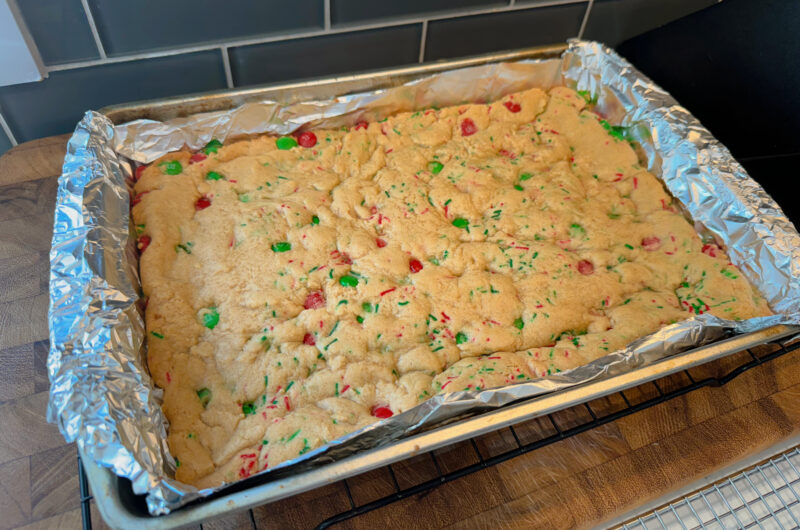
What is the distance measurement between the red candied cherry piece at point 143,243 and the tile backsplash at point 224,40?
0.57m

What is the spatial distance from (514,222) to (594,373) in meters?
0.52

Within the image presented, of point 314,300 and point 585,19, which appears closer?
point 314,300

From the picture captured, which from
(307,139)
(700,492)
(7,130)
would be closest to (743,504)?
(700,492)

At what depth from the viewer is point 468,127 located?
1.69 meters

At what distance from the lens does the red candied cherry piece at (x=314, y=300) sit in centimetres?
130

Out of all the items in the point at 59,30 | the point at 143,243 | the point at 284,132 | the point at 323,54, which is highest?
the point at 59,30

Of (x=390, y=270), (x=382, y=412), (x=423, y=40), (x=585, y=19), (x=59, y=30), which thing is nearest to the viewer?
(x=382, y=412)

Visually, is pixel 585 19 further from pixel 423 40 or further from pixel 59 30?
pixel 59 30

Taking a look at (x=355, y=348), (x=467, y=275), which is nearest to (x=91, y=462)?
(x=355, y=348)

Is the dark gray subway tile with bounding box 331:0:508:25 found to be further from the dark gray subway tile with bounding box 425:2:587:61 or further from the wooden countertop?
the wooden countertop

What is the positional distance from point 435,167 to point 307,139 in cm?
38

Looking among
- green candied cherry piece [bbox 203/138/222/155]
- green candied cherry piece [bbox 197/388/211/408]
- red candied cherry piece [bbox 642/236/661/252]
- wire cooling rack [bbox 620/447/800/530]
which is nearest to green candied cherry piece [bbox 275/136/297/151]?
green candied cherry piece [bbox 203/138/222/155]

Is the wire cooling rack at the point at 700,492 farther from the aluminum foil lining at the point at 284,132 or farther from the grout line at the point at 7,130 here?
the grout line at the point at 7,130

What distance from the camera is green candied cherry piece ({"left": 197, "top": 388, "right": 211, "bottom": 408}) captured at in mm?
1136
